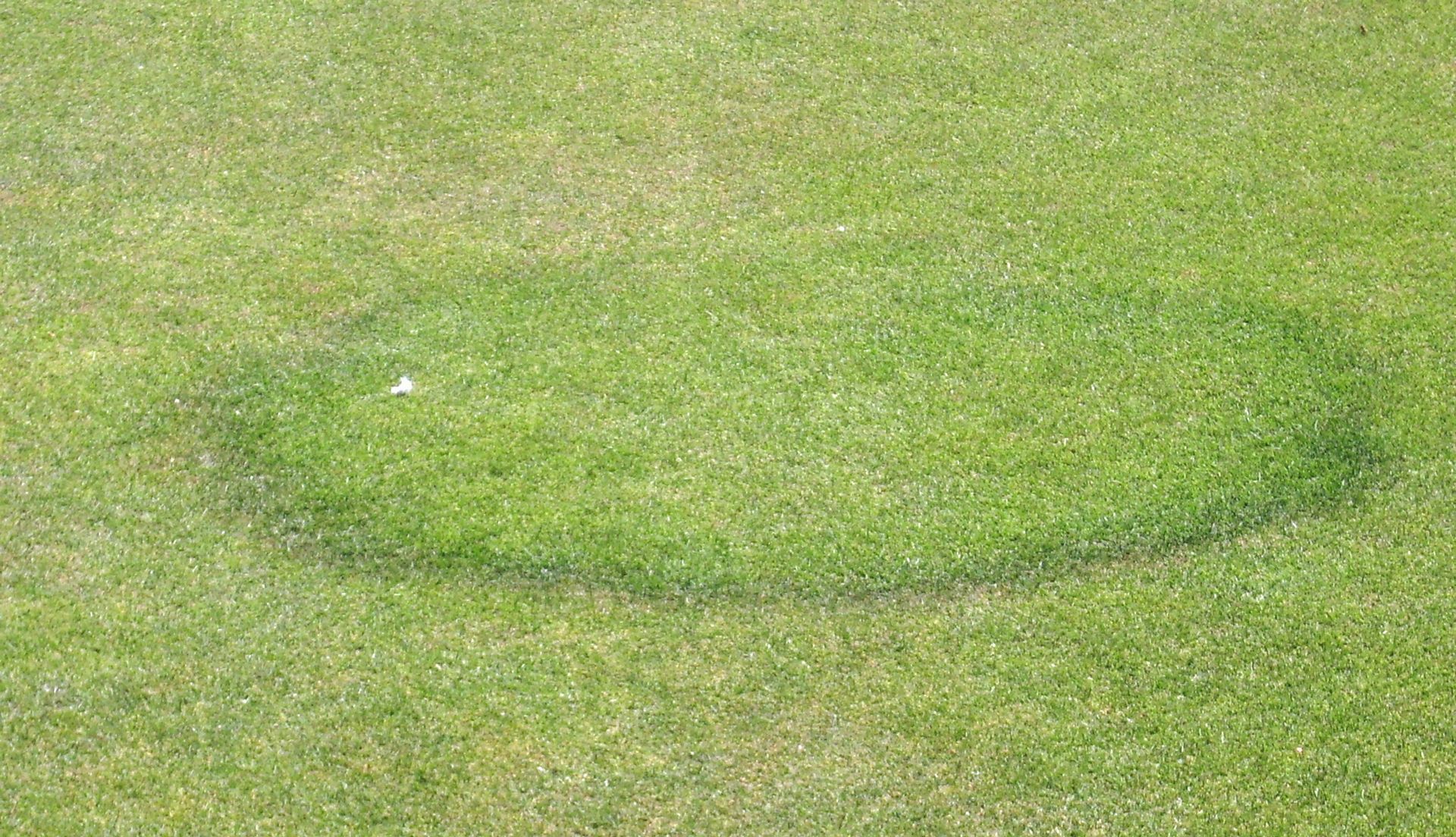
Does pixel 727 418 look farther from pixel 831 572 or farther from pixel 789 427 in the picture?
pixel 831 572

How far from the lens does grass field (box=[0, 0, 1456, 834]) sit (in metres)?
5.45

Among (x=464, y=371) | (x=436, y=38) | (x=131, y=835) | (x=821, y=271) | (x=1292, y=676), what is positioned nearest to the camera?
(x=131, y=835)

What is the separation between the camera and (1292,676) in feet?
18.7

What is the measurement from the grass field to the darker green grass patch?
0.08ft

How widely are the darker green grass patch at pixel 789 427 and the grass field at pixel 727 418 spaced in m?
0.03

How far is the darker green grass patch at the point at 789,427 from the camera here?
6.02m

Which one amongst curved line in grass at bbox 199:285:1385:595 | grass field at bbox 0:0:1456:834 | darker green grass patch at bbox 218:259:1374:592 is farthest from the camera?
darker green grass patch at bbox 218:259:1374:592

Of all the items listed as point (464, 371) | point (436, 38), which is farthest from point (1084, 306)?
point (436, 38)

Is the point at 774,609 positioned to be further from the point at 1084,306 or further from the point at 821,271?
the point at 1084,306

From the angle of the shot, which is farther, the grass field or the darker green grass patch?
the darker green grass patch

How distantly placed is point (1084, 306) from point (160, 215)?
563 centimetres

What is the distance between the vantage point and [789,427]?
253 inches

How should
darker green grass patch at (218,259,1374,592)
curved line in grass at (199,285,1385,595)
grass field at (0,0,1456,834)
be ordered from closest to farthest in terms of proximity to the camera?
grass field at (0,0,1456,834), curved line in grass at (199,285,1385,595), darker green grass patch at (218,259,1374,592)

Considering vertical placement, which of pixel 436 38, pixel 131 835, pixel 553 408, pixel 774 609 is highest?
pixel 436 38
